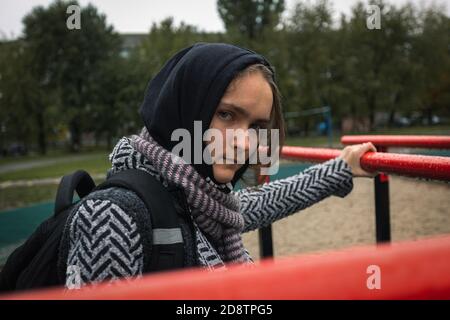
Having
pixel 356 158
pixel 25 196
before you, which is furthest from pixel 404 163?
pixel 25 196

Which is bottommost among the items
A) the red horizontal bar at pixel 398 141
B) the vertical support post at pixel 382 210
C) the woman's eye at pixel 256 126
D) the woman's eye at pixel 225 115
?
the vertical support post at pixel 382 210

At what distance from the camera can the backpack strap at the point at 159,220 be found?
0.85 meters

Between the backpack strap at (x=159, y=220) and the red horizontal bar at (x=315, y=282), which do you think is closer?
the red horizontal bar at (x=315, y=282)

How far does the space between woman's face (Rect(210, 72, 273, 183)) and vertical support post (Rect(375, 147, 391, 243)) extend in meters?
1.12

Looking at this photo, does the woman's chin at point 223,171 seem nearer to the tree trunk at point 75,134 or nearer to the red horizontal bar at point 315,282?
the red horizontal bar at point 315,282

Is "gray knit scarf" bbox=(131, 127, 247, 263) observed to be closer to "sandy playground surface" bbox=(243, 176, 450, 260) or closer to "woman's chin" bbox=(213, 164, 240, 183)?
"woman's chin" bbox=(213, 164, 240, 183)

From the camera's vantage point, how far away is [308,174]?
156 cm

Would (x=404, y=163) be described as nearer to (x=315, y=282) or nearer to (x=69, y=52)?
(x=315, y=282)

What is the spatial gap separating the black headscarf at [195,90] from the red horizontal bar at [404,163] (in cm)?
51

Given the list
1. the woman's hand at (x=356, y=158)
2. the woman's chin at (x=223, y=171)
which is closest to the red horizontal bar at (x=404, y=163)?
the woman's hand at (x=356, y=158)

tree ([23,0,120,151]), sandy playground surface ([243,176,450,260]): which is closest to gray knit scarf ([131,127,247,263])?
sandy playground surface ([243,176,450,260])

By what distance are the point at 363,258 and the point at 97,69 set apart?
26.1 meters

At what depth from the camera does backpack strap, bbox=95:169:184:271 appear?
2.79 ft
